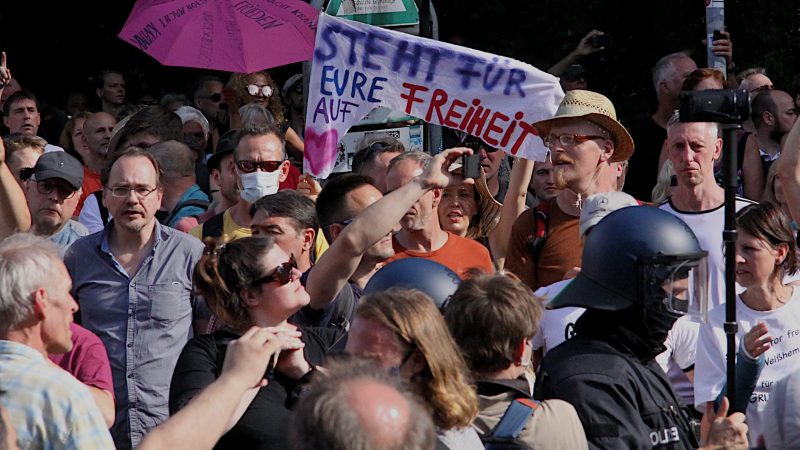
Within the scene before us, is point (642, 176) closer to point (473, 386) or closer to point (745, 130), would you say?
point (745, 130)

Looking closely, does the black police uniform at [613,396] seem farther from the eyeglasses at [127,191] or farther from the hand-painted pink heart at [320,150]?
the hand-painted pink heart at [320,150]

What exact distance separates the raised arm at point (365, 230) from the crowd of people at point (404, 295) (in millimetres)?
14

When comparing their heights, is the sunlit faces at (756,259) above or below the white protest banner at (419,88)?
below

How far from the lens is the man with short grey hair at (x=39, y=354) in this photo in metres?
4.06

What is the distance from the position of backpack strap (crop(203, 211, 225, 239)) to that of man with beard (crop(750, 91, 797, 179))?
12.8 ft

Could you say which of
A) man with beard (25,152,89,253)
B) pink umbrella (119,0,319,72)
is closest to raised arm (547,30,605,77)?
pink umbrella (119,0,319,72)

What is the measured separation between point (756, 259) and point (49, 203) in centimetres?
376

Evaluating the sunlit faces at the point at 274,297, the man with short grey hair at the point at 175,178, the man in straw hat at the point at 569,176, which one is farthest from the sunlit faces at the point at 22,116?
the sunlit faces at the point at 274,297

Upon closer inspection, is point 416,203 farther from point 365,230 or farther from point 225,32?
point 225,32

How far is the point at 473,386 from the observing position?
4.34 metres

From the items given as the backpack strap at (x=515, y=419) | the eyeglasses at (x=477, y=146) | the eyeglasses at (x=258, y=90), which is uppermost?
the eyeglasses at (x=258, y=90)

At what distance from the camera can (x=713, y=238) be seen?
23.1 feet

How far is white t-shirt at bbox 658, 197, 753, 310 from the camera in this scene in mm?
6906

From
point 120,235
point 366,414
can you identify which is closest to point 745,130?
point 120,235
